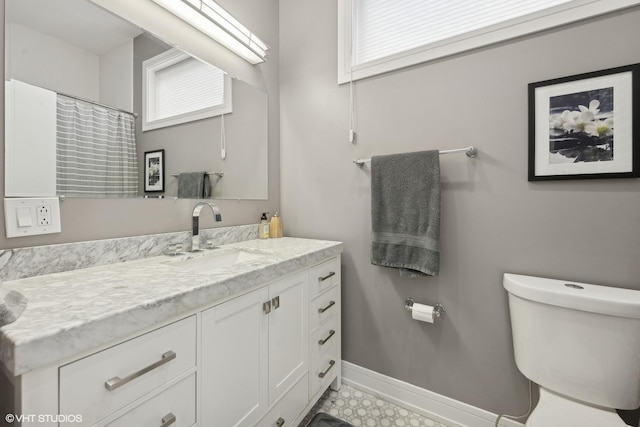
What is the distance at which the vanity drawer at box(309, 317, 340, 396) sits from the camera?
137cm

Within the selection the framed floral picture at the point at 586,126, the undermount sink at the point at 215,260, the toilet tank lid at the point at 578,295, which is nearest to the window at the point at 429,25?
the framed floral picture at the point at 586,126

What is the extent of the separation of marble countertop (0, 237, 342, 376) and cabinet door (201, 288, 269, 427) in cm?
6

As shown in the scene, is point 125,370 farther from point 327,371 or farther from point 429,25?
point 429,25

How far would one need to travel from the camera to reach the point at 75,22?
1003 mm

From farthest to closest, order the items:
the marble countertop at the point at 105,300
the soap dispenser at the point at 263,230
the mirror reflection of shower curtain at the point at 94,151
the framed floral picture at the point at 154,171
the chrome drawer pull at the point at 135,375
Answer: the soap dispenser at the point at 263,230, the framed floral picture at the point at 154,171, the mirror reflection of shower curtain at the point at 94,151, the chrome drawer pull at the point at 135,375, the marble countertop at the point at 105,300

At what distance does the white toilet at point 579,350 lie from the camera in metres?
0.91

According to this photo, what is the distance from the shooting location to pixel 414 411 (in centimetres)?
149

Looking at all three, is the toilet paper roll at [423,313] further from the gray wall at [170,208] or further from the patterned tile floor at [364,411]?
the gray wall at [170,208]

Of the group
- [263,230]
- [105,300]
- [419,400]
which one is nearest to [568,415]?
[419,400]

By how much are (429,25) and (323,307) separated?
165 cm

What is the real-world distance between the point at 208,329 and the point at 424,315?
1038mm

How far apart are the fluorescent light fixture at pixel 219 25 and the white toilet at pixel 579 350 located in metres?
1.88

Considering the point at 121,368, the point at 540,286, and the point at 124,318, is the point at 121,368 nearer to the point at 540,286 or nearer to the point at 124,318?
the point at 124,318

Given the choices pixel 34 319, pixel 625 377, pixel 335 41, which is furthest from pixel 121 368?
pixel 335 41
